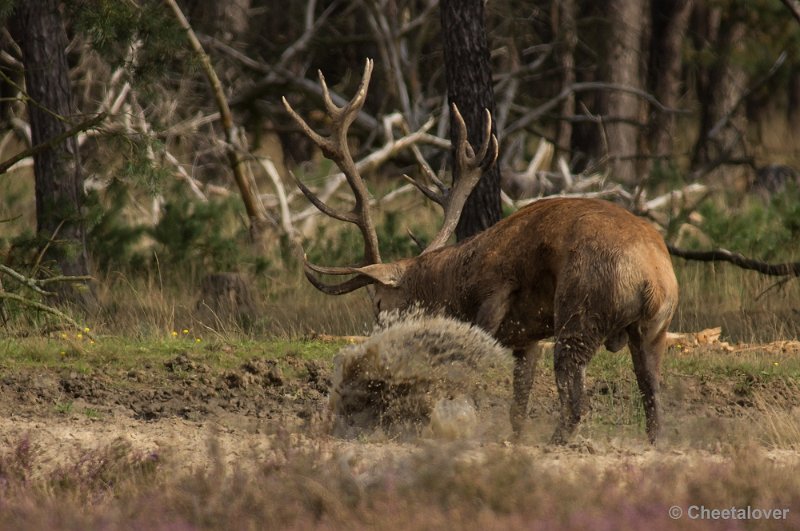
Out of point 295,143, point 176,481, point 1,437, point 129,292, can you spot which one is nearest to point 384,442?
point 176,481

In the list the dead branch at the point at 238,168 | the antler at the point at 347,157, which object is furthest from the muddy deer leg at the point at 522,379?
the dead branch at the point at 238,168

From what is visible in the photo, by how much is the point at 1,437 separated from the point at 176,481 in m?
1.77

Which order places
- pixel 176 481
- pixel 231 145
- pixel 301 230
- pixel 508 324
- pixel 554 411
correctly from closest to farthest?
1. pixel 176 481
2. pixel 508 324
3. pixel 554 411
4. pixel 231 145
5. pixel 301 230

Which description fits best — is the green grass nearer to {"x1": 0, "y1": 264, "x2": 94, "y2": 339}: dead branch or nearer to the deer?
{"x1": 0, "y1": 264, "x2": 94, "y2": 339}: dead branch

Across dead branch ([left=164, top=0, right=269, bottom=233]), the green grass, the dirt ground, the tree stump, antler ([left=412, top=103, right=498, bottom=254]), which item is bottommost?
the dirt ground

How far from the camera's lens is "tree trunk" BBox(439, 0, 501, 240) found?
10273 millimetres

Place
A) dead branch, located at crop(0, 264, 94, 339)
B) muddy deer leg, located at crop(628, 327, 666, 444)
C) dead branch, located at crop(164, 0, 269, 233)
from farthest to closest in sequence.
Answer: dead branch, located at crop(164, 0, 269, 233), dead branch, located at crop(0, 264, 94, 339), muddy deer leg, located at crop(628, 327, 666, 444)

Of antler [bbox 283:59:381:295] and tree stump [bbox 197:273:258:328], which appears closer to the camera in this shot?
antler [bbox 283:59:381:295]

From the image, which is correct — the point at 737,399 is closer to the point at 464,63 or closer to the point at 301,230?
the point at 464,63

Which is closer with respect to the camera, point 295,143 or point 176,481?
point 176,481

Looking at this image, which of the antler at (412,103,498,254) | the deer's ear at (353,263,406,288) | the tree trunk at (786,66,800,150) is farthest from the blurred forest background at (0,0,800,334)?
the tree trunk at (786,66,800,150)

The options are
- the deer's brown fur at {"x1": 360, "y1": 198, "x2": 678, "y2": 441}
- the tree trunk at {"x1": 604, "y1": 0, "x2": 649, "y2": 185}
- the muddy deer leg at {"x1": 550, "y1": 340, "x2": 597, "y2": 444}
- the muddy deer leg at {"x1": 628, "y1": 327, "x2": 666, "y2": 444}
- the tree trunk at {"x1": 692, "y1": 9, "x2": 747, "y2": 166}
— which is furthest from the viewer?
the tree trunk at {"x1": 692, "y1": 9, "x2": 747, "y2": 166}

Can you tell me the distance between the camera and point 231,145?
1316 cm

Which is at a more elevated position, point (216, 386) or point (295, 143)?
point (295, 143)
